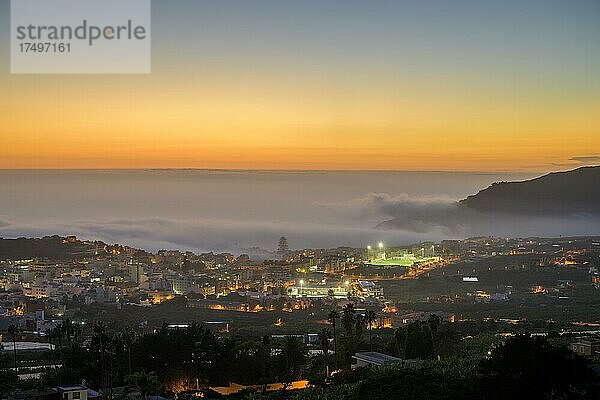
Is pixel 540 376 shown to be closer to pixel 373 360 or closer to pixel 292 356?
pixel 373 360

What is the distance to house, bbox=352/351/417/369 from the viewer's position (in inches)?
438

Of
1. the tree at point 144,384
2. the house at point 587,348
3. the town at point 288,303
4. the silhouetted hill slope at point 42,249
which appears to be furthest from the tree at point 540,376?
the silhouetted hill slope at point 42,249

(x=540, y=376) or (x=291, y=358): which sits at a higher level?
(x=540, y=376)

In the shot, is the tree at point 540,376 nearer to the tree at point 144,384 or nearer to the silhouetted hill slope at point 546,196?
the tree at point 144,384

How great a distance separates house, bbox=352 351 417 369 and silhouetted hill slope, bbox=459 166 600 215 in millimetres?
27330

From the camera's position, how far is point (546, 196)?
3994 cm

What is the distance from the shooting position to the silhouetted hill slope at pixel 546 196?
37531mm

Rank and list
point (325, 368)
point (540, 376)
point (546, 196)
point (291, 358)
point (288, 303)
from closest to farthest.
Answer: point (540, 376) → point (291, 358) → point (325, 368) → point (288, 303) → point (546, 196)

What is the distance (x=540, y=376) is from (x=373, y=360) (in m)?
4.50

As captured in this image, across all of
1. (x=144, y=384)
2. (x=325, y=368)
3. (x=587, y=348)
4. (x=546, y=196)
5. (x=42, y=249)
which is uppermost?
(x=546, y=196)

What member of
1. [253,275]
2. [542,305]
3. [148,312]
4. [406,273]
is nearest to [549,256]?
[406,273]

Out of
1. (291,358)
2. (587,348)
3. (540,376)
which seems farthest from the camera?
(291,358)

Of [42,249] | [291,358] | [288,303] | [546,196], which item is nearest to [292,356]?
[291,358]

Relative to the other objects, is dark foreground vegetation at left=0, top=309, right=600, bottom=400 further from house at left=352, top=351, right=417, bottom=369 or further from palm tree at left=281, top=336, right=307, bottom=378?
house at left=352, top=351, right=417, bottom=369
